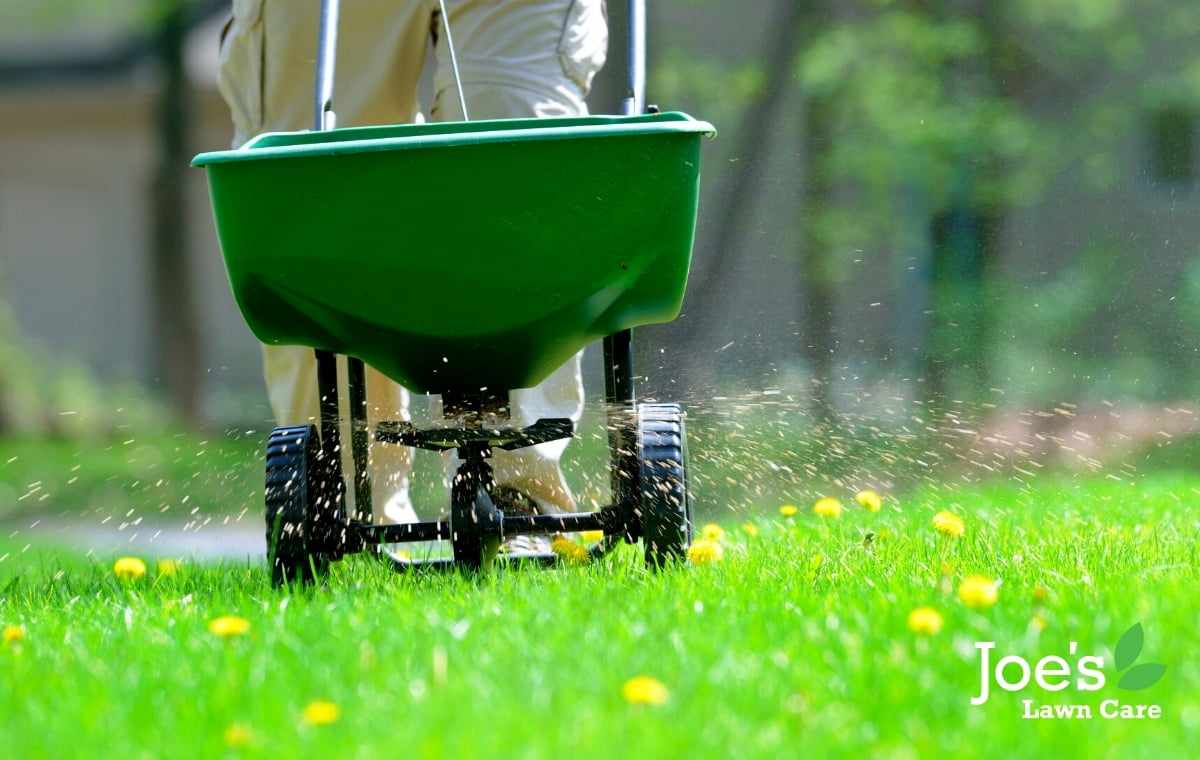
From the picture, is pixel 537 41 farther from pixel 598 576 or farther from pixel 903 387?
pixel 903 387

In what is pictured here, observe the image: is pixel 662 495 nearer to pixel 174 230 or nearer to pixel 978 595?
pixel 978 595

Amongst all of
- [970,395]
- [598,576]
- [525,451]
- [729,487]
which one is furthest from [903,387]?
[598,576]

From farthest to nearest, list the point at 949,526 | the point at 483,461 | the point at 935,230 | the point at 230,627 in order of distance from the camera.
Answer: the point at 935,230 → the point at 949,526 → the point at 483,461 → the point at 230,627

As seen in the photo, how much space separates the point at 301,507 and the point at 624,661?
2.68 ft

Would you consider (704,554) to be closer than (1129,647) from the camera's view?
No

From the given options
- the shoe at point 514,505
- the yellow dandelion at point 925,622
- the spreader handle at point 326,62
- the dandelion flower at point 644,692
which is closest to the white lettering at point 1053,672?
the yellow dandelion at point 925,622

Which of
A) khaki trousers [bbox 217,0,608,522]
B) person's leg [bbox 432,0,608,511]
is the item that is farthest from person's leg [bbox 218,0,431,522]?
person's leg [bbox 432,0,608,511]

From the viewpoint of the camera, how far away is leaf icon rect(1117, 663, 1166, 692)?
142 cm

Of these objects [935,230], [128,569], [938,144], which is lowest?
[128,569]

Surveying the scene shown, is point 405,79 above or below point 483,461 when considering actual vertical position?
above

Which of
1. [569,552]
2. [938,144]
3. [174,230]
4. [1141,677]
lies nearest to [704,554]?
[569,552]

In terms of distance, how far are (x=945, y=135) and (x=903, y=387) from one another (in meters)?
0.91

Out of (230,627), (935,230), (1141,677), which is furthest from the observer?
(935,230)

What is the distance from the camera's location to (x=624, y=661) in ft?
4.91
